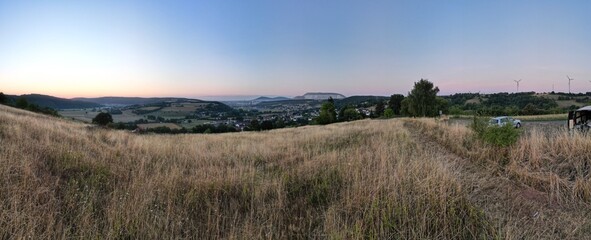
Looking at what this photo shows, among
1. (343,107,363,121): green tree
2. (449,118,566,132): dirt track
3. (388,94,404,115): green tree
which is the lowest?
(343,107,363,121): green tree

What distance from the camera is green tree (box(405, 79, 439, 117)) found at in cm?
6222

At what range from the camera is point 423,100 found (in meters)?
62.2

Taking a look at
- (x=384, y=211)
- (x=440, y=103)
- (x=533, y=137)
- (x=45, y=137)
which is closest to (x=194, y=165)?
(x=45, y=137)

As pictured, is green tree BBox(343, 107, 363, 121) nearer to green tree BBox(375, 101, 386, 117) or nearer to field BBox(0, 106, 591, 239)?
green tree BBox(375, 101, 386, 117)

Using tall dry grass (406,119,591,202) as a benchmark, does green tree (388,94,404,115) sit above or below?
above

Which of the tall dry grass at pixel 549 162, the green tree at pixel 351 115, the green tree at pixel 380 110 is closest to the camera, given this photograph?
the tall dry grass at pixel 549 162

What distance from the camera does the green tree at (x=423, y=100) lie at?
204 feet

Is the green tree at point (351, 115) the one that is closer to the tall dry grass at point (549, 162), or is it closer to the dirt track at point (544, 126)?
the dirt track at point (544, 126)

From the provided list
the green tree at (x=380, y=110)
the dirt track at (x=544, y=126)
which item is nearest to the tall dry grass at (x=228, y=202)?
the dirt track at (x=544, y=126)

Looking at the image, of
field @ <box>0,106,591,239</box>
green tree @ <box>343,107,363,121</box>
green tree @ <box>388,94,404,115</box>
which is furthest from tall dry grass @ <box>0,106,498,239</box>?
green tree @ <box>388,94,404,115</box>

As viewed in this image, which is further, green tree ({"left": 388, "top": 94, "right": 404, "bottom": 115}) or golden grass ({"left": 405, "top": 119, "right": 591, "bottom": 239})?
green tree ({"left": 388, "top": 94, "right": 404, "bottom": 115})

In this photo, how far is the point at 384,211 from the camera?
13.3ft

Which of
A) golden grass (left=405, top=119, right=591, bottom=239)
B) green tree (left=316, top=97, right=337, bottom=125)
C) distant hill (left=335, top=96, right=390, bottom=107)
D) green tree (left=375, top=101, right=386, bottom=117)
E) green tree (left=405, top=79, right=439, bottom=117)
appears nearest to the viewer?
golden grass (left=405, top=119, right=591, bottom=239)

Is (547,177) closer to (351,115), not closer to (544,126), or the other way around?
(544,126)
